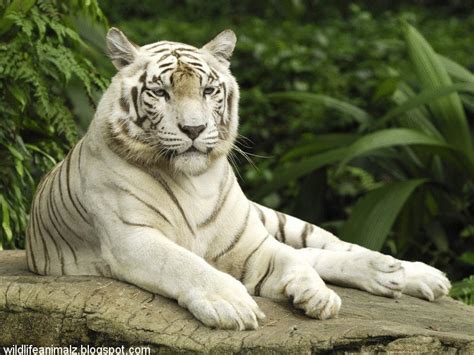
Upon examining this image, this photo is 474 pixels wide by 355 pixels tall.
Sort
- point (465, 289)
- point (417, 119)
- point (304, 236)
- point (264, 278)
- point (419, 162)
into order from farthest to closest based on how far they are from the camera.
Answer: point (419, 162) → point (417, 119) → point (465, 289) → point (304, 236) → point (264, 278)

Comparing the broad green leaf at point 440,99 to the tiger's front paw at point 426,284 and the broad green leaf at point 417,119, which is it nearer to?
the broad green leaf at point 417,119

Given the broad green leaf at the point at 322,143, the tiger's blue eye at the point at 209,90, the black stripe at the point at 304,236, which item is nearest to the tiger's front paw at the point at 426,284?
the black stripe at the point at 304,236

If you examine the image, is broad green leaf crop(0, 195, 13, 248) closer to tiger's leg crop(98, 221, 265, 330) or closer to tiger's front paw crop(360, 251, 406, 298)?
tiger's leg crop(98, 221, 265, 330)

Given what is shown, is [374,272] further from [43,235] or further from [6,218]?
[6,218]

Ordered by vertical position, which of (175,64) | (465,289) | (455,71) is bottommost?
(465,289)

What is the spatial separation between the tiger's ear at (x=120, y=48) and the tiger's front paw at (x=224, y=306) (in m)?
1.01

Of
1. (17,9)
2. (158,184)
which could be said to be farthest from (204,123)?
(17,9)

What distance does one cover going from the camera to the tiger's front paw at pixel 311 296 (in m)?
3.51

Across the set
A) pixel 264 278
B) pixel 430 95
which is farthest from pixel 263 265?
pixel 430 95

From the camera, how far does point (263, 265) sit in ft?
13.0

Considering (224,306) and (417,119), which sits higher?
(417,119)

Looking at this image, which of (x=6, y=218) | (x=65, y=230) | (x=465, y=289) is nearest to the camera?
(x=65, y=230)

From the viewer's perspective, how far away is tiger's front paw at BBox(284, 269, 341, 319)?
11.5 ft

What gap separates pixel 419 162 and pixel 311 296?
3.66m
